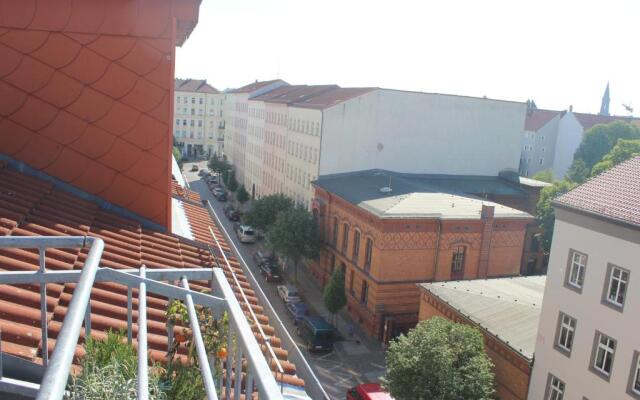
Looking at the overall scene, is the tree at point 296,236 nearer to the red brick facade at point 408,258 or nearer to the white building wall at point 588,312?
the red brick facade at point 408,258

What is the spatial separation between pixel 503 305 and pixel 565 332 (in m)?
4.28

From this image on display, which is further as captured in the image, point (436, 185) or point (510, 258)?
point (436, 185)

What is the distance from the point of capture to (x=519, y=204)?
124ft

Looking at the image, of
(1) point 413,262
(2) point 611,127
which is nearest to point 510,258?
(1) point 413,262

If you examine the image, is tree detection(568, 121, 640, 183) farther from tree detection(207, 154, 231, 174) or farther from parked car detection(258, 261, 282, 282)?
parked car detection(258, 261, 282, 282)

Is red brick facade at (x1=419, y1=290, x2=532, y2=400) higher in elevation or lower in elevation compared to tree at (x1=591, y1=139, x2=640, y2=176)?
lower

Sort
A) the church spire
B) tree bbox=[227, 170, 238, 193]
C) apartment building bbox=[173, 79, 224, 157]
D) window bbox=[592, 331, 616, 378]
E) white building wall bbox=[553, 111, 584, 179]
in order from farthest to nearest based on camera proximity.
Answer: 1. the church spire
2. apartment building bbox=[173, 79, 224, 157]
3. white building wall bbox=[553, 111, 584, 179]
4. tree bbox=[227, 170, 238, 193]
5. window bbox=[592, 331, 616, 378]

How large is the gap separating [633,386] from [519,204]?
2530 cm

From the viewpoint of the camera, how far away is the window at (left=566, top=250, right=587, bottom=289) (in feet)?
51.0

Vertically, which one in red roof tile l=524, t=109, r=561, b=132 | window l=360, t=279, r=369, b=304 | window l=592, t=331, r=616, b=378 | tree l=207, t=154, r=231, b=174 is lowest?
window l=360, t=279, r=369, b=304

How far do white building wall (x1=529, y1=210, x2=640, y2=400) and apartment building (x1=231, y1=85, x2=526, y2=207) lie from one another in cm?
2110

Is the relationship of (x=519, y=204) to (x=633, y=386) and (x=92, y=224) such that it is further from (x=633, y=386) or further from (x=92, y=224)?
(x=92, y=224)

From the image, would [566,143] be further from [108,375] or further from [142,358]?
[142,358]

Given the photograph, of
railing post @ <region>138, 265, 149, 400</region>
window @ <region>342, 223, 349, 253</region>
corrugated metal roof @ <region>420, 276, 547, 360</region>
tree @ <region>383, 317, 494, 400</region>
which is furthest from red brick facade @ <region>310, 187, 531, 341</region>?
railing post @ <region>138, 265, 149, 400</region>
